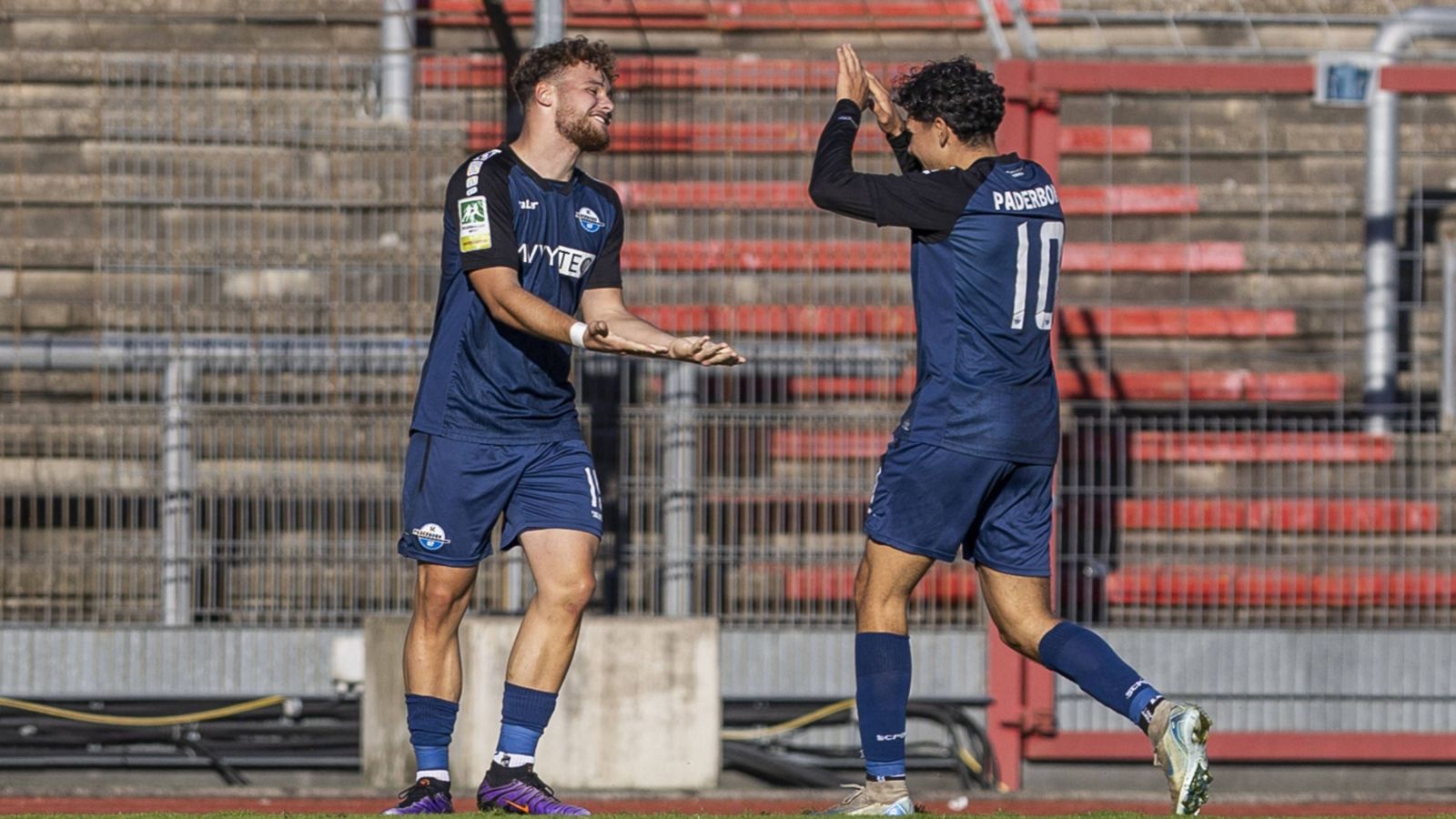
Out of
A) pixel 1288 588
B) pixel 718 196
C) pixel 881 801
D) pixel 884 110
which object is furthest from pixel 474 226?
pixel 1288 588

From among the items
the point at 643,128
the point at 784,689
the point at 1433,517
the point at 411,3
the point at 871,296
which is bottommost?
the point at 784,689

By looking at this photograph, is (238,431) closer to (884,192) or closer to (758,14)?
(758,14)

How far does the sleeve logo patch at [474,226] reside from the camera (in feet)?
17.6

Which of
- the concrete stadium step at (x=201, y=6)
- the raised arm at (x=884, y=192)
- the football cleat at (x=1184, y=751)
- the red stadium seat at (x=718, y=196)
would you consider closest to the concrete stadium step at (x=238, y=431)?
the red stadium seat at (x=718, y=196)

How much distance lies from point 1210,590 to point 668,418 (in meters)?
2.50

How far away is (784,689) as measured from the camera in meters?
8.91

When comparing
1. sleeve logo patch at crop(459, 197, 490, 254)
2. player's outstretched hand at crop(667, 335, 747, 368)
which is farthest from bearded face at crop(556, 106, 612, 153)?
player's outstretched hand at crop(667, 335, 747, 368)

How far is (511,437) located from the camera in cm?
552

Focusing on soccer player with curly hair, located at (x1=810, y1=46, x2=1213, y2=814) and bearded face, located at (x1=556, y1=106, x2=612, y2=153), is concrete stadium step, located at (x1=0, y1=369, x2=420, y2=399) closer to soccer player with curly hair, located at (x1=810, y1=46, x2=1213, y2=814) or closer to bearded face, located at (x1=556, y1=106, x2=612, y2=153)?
bearded face, located at (x1=556, y1=106, x2=612, y2=153)

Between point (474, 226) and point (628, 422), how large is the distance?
11.6 feet

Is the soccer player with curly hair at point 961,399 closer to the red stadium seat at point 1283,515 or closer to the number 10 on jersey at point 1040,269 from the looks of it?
the number 10 on jersey at point 1040,269

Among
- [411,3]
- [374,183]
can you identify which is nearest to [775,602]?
[374,183]

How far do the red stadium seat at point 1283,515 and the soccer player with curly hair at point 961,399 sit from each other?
11.6 feet

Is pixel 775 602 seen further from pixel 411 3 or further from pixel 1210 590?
pixel 411 3
